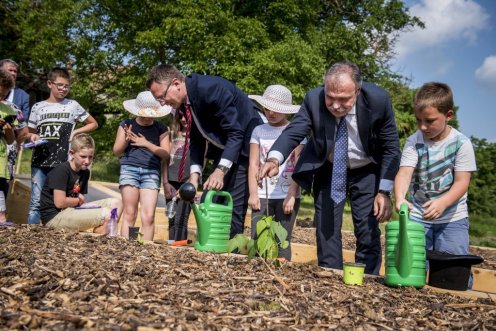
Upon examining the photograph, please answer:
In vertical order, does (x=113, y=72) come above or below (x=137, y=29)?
below

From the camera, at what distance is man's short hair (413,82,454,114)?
134 inches

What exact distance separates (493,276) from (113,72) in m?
15.8

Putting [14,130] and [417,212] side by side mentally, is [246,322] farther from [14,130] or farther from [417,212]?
[14,130]

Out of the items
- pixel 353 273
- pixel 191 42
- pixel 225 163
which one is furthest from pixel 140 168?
pixel 191 42

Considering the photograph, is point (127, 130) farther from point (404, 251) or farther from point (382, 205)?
point (404, 251)

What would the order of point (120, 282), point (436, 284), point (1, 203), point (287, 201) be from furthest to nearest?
1. point (1, 203)
2. point (287, 201)
3. point (436, 284)
4. point (120, 282)

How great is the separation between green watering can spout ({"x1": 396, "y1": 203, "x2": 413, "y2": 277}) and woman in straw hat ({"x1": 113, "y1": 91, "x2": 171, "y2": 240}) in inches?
110

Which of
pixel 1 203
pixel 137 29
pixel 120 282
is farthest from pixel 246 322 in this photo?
pixel 137 29

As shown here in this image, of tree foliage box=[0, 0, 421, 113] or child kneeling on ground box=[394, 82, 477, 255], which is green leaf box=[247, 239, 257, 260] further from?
tree foliage box=[0, 0, 421, 113]

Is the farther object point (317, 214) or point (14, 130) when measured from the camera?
point (14, 130)

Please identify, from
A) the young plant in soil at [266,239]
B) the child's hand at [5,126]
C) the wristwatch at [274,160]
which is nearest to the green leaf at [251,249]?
the young plant in soil at [266,239]

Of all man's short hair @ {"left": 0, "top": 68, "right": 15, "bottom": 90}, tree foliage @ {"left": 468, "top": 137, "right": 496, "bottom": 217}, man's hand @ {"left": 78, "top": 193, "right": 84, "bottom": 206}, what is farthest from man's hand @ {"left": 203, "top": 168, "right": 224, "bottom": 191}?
tree foliage @ {"left": 468, "top": 137, "right": 496, "bottom": 217}

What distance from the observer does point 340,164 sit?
12.6 feet

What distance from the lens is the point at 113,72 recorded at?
719 inches
